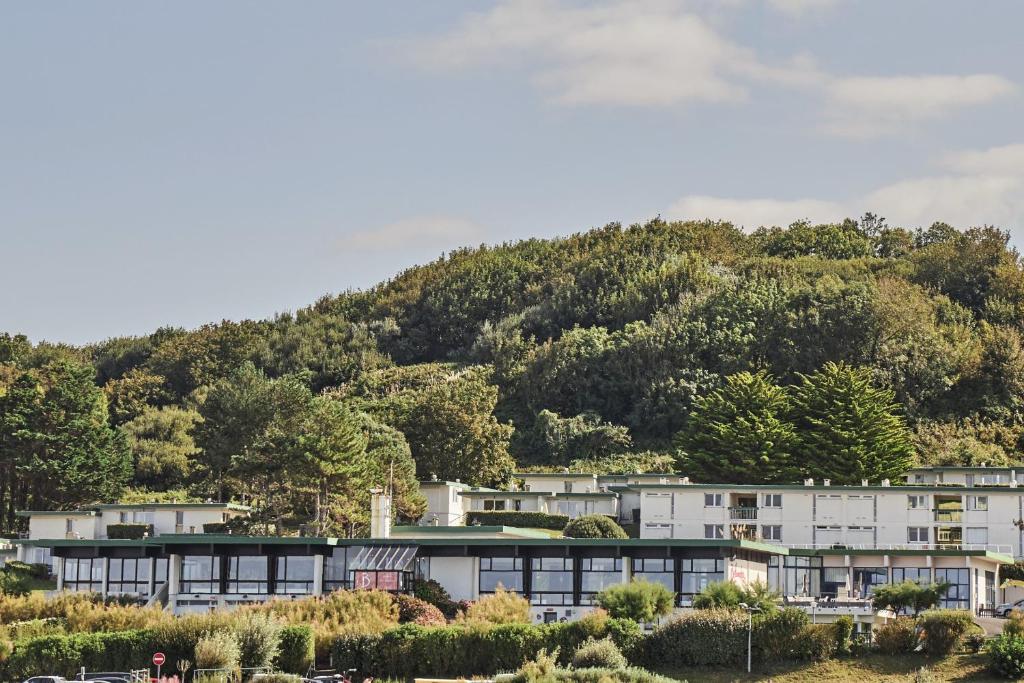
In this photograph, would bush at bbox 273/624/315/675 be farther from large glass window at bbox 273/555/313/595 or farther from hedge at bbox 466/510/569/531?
hedge at bbox 466/510/569/531

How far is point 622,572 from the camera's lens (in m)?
72.2

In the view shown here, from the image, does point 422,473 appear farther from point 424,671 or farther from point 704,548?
point 424,671

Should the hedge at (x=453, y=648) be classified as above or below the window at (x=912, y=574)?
below

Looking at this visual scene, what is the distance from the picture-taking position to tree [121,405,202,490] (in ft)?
417

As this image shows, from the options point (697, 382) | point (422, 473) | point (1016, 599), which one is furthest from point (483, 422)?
point (1016, 599)

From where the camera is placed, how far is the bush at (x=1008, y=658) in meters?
59.8

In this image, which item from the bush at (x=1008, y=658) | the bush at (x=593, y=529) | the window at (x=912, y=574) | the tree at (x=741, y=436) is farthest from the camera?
the tree at (x=741, y=436)

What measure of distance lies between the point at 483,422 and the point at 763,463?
20.1m

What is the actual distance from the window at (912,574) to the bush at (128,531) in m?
37.4

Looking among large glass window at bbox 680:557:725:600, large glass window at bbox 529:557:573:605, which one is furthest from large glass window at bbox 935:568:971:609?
large glass window at bbox 529:557:573:605

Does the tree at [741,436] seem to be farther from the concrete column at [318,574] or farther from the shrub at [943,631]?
the shrub at [943,631]

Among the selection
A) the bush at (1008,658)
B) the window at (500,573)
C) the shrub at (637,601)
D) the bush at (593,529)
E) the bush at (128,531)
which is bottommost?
the bush at (1008,658)

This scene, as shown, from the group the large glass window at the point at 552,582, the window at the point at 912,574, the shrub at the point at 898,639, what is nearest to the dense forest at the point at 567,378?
the large glass window at the point at 552,582

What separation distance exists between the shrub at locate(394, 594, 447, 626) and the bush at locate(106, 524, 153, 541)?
26.3 meters
